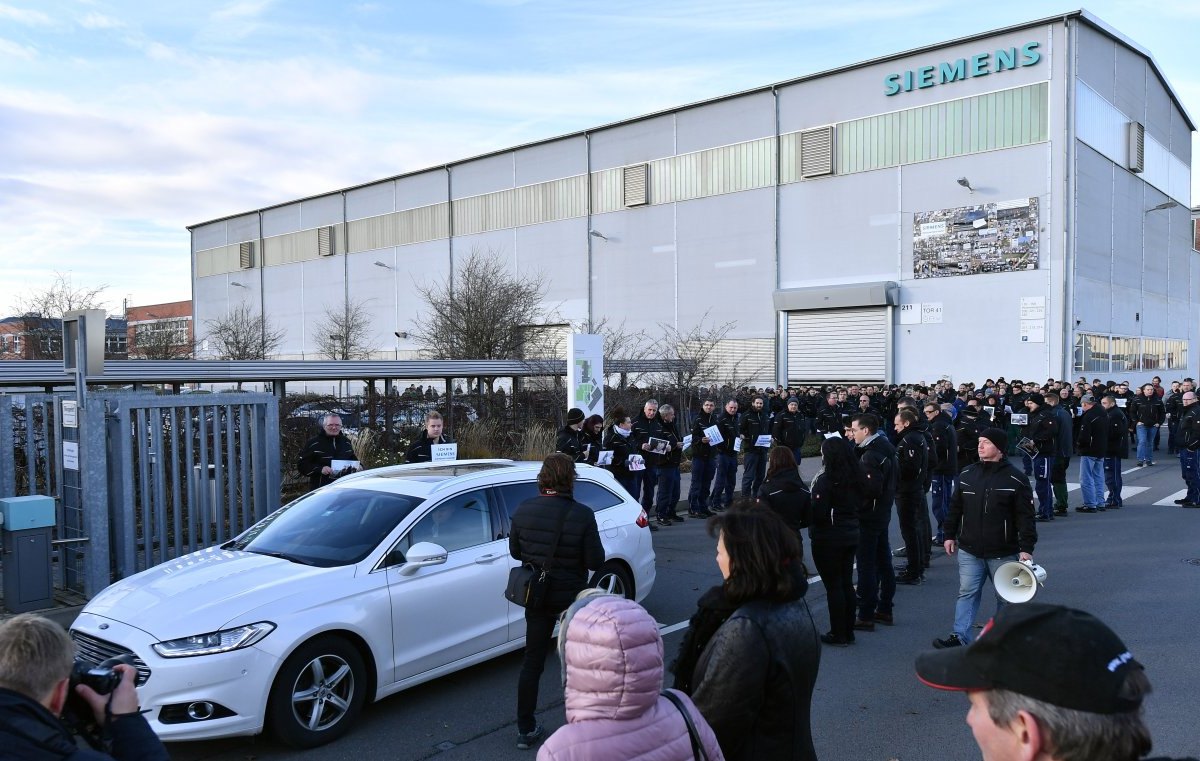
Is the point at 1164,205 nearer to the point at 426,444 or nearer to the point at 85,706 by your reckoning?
the point at 426,444

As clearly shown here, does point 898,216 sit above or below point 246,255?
below

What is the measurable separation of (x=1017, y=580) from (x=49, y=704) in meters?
5.49

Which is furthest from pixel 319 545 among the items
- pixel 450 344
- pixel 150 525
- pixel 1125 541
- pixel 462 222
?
pixel 462 222

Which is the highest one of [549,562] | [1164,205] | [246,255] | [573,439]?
[246,255]

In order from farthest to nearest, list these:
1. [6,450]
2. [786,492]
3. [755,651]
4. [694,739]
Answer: [6,450], [786,492], [755,651], [694,739]

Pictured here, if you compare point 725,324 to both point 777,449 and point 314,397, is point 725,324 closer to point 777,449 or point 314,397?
point 314,397

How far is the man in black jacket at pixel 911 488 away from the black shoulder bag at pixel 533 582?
16.2 ft

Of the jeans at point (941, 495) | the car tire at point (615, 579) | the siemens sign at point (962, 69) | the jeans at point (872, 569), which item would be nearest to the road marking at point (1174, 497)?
the jeans at point (941, 495)

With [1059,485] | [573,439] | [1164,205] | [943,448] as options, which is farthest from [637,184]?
[943,448]

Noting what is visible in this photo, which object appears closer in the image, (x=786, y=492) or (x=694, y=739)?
(x=694, y=739)

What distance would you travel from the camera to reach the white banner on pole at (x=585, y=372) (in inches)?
600

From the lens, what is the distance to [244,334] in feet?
176

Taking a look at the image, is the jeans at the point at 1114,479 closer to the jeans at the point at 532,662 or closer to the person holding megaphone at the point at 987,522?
the person holding megaphone at the point at 987,522

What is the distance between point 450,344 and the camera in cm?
2797
